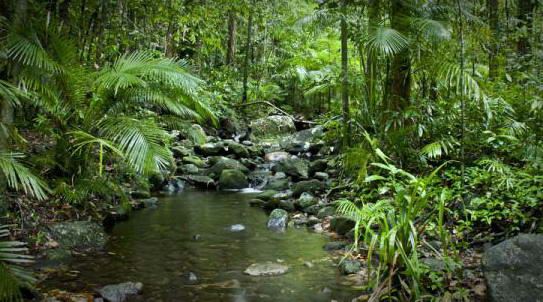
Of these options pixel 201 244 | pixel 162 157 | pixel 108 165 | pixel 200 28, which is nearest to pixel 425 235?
pixel 201 244

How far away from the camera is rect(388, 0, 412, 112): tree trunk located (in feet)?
18.9

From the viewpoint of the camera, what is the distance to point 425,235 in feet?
14.3

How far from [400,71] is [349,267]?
3102mm

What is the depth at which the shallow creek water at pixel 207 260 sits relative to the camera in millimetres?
3660

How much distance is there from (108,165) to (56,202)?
1.65 m

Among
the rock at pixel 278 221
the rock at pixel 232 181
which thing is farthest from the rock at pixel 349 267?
the rock at pixel 232 181

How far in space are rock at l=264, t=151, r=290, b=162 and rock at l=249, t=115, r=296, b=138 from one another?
8.09 ft

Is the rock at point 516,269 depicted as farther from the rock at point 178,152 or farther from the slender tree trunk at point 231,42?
the slender tree trunk at point 231,42

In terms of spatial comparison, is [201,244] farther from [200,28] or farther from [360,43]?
[200,28]

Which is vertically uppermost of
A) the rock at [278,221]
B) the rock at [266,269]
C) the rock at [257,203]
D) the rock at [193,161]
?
the rock at [193,161]

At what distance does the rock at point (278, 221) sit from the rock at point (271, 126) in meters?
7.33

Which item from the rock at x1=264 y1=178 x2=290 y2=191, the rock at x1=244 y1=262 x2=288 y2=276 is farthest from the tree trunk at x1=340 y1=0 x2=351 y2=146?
the rock at x1=244 y1=262 x2=288 y2=276

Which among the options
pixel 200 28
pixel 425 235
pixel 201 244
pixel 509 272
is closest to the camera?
pixel 509 272

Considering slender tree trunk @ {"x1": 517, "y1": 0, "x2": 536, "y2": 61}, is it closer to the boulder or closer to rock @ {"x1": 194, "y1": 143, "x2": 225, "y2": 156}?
the boulder
